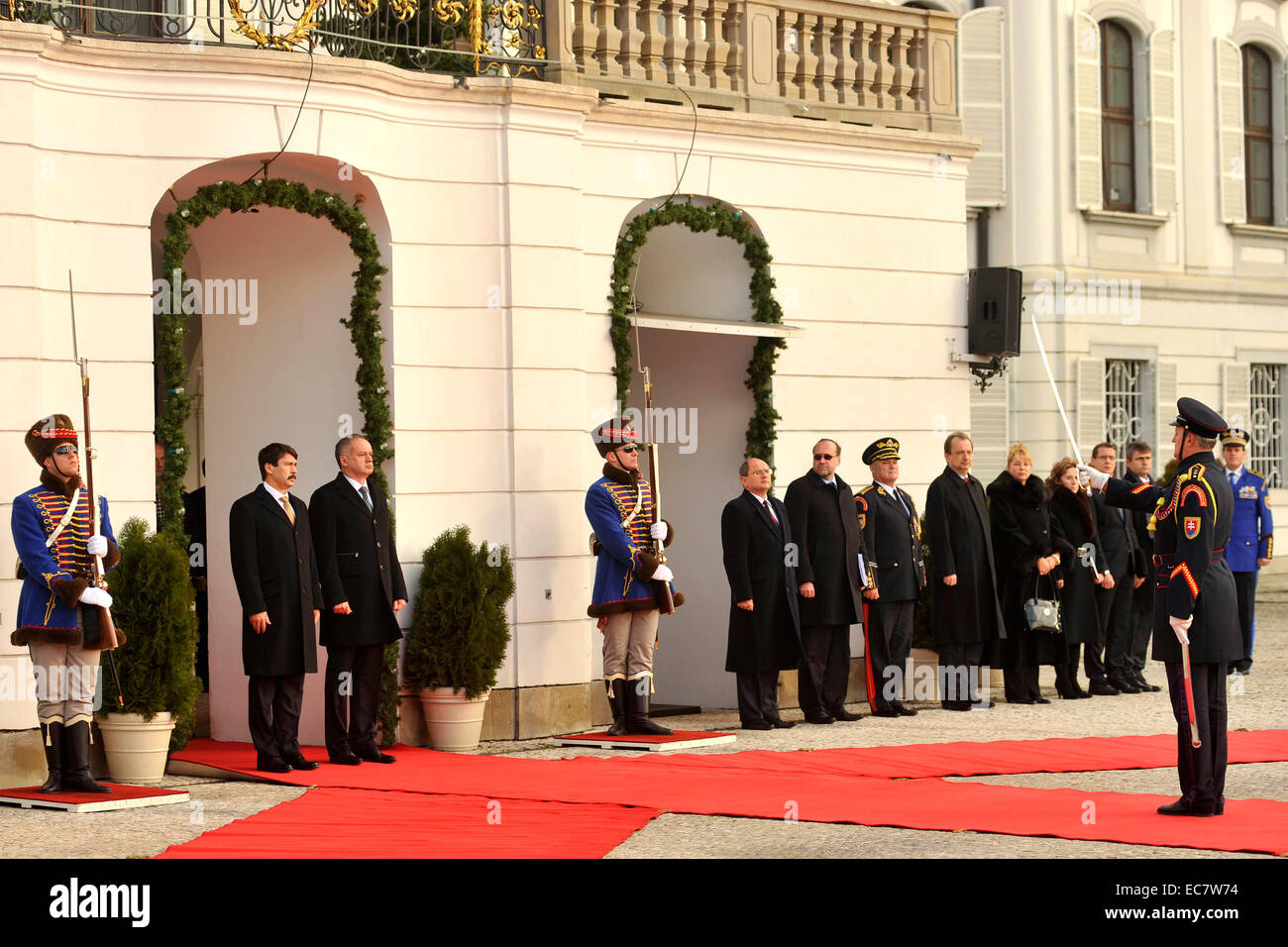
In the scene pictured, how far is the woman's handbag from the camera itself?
43.8 feet

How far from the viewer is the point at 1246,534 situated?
47.8 feet

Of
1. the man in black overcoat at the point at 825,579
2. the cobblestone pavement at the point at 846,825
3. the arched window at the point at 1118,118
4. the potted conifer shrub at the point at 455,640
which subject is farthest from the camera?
the arched window at the point at 1118,118

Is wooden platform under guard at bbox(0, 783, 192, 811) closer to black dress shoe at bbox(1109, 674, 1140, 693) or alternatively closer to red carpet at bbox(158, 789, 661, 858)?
red carpet at bbox(158, 789, 661, 858)

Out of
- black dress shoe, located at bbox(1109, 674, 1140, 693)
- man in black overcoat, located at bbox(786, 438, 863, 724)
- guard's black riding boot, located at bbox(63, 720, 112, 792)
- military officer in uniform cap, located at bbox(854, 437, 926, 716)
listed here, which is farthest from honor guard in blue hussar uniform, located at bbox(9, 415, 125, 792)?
black dress shoe, located at bbox(1109, 674, 1140, 693)

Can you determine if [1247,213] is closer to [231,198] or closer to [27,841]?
[231,198]

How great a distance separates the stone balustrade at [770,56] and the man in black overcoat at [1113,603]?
2914 mm

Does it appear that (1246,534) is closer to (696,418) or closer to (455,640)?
(696,418)

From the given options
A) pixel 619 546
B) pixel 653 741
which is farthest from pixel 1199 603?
pixel 619 546

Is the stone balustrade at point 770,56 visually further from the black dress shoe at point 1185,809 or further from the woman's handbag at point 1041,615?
the black dress shoe at point 1185,809

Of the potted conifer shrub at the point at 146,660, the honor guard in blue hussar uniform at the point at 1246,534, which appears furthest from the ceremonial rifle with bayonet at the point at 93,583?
the honor guard in blue hussar uniform at the point at 1246,534

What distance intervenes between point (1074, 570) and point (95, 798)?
7.01 m

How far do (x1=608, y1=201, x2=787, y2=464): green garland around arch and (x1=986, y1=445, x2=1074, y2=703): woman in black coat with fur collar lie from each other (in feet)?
5.33

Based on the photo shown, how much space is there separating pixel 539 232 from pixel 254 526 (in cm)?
276

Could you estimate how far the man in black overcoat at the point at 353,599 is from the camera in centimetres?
1089
